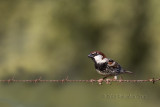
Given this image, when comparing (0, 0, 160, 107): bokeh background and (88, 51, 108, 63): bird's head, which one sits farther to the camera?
(0, 0, 160, 107): bokeh background

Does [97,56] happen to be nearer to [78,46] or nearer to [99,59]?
[99,59]

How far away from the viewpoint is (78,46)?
2402cm

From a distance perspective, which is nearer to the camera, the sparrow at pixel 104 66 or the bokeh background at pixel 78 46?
the sparrow at pixel 104 66

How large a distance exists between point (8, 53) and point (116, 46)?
15.9 ft

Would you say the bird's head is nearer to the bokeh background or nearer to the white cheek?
the white cheek

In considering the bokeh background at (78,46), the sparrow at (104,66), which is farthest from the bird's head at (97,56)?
the bokeh background at (78,46)

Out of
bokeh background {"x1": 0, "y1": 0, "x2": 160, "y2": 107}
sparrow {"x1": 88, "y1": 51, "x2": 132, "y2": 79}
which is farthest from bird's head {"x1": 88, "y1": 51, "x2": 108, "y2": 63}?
bokeh background {"x1": 0, "y1": 0, "x2": 160, "y2": 107}

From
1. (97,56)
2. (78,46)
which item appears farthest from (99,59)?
(78,46)

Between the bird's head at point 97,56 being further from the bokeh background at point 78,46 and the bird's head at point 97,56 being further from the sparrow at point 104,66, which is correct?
the bokeh background at point 78,46

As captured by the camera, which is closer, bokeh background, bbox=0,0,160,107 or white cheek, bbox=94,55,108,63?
white cheek, bbox=94,55,108,63

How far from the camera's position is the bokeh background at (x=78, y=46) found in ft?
74.2

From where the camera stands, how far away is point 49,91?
24.1 meters

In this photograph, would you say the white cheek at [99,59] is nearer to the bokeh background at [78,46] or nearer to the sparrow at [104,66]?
the sparrow at [104,66]

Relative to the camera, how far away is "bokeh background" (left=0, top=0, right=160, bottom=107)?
74.2 feet
